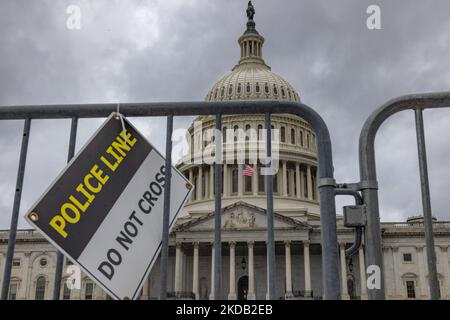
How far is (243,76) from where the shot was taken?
283 ft

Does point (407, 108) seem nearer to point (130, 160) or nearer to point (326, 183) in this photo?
point (326, 183)

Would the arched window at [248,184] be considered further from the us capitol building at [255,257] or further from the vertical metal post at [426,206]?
the vertical metal post at [426,206]

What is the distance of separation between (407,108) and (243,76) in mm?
83150

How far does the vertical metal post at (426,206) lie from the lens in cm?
386

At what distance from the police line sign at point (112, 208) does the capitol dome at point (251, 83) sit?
7525cm

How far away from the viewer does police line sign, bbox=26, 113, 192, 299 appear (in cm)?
374

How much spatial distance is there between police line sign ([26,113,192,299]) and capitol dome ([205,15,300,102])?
247ft

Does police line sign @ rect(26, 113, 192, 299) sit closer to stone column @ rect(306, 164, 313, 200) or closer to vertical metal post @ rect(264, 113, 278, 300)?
vertical metal post @ rect(264, 113, 278, 300)

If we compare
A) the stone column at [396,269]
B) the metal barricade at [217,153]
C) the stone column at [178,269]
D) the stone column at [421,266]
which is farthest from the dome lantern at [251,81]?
the metal barricade at [217,153]

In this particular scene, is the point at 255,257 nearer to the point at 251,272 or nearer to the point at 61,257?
the point at 251,272

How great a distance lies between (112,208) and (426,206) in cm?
241

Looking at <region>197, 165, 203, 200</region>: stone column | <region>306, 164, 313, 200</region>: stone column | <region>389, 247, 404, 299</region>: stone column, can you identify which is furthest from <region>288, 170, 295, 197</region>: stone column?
<region>389, 247, 404, 299</region>: stone column

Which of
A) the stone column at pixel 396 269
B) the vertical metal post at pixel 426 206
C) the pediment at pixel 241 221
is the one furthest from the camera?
the stone column at pixel 396 269
